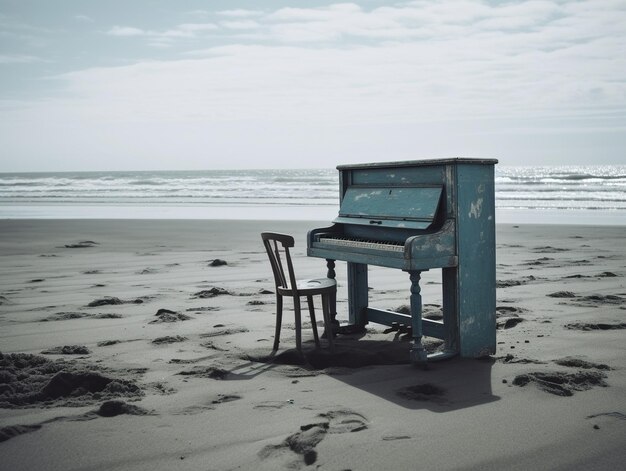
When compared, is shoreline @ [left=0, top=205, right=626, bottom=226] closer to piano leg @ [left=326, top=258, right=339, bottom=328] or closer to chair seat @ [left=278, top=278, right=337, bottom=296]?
piano leg @ [left=326, top=258, right=339, bottom=328]

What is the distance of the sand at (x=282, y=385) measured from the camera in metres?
3.00

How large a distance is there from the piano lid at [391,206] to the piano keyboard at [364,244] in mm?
166

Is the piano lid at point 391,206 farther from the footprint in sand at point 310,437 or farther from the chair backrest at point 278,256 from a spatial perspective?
the footprint in sand at point 310,437

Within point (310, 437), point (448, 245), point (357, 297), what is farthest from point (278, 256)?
point (310, 437)

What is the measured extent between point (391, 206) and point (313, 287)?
0.94m

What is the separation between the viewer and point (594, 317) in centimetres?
558

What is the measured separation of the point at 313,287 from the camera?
4.88 meters

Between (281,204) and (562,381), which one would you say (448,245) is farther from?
(281,204)

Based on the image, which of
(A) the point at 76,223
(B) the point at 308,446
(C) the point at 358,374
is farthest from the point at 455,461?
(A) the point at 76,223

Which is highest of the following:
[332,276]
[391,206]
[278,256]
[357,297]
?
[391,206]

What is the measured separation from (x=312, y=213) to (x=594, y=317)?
48.4 ft

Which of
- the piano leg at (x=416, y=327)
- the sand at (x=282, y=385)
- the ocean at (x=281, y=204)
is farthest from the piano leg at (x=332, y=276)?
the ocean at (x=281, y=204)

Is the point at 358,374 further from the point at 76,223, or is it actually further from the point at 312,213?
the point at 312,213

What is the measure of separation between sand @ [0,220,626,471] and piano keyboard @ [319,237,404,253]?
2.67 ft
